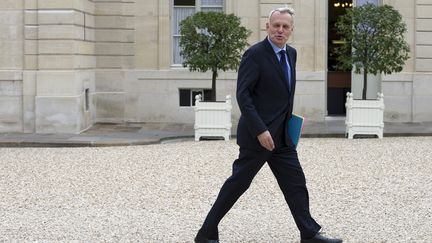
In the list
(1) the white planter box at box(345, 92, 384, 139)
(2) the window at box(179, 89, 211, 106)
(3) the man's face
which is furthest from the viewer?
(2) the window at box(179, 89, 211, 106)

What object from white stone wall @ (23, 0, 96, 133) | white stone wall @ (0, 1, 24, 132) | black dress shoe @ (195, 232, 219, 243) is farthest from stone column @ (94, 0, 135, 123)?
black dress shoe @ (195, 232, 219, 243)

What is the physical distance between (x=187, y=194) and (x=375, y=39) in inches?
305

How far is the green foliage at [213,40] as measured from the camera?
15195 mm

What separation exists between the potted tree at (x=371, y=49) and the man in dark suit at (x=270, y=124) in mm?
9074

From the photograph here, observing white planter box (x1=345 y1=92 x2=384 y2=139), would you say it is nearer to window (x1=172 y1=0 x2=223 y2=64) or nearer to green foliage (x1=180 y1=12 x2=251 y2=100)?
green foliage (x1=180 y1=12 x2=251 y2=100)

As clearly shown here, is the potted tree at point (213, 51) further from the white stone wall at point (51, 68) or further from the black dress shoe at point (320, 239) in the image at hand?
the black dress shoe at point (320, 239)

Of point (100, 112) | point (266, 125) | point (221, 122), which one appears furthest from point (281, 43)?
point (100, 112)

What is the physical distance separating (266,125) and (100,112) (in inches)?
480

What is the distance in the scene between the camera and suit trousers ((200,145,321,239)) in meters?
6.23

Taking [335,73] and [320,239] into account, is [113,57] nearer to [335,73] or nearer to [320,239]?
[335,73]

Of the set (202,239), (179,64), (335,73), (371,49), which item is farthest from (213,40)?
(202,239)

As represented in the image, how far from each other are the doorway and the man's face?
12.2m

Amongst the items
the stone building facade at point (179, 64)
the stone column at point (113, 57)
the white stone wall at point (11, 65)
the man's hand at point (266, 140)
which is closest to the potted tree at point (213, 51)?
the stone building facade at point (179, 64)

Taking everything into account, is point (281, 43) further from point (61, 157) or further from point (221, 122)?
point (221, 122)
